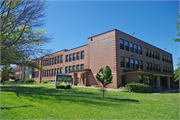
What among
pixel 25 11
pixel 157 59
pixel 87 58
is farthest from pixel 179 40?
pixel 25 11

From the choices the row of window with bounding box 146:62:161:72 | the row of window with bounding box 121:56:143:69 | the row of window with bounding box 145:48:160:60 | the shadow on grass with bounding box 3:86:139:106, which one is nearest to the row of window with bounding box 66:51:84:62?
→ the row of window with bounding box 121:56:143:69

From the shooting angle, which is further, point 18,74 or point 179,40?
point 18,74

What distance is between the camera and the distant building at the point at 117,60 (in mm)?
25531

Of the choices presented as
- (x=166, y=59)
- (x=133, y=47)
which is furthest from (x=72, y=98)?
(x=166, y=59)

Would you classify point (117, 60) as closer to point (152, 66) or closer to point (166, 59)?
point (152, 66)

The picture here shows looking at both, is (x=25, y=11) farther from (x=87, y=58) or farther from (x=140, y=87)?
(x=87, y=58)

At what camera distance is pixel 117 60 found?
25.4 metres

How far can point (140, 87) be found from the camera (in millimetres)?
21375

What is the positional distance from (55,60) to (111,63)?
23.4 m

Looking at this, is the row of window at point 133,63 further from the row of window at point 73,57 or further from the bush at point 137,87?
the row of window at point 73,57

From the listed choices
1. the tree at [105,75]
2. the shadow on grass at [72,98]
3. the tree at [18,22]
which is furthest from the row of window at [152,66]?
the tree at [18,22]

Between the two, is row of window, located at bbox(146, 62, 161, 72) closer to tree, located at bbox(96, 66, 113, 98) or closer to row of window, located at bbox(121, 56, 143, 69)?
row of window, located at bbox(121, 56, 143, 69)

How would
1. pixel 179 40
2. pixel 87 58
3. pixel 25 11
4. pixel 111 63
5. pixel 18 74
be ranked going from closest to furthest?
pixel 25 11
pixel 179 40
pixel 111 63
pixel 87 58
pixel 18 74

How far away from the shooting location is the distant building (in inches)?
1005
